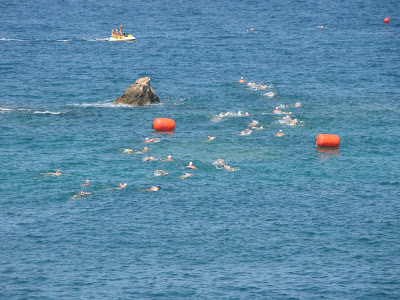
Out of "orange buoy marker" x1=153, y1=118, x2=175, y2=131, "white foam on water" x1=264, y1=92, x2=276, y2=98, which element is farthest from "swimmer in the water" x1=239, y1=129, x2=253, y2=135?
"white foam on water" x1=264, y1=92, x2=276, y2=98

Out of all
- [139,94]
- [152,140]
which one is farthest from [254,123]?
[139,94]

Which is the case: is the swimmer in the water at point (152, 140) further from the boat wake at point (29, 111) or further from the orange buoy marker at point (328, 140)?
the orange buoy marker at point (328, 140)

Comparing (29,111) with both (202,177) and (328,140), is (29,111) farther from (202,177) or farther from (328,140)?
(328,140)

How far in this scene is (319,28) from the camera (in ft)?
498

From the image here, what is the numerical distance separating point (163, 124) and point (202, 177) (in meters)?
14.9

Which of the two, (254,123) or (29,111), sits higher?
(254,123)

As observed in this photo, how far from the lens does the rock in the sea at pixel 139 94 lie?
280 ft

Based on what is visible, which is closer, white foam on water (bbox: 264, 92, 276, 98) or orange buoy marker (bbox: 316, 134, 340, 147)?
orange buoy marker (bbox: 316, 134, 340, 147)

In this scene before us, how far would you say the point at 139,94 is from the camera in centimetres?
8531

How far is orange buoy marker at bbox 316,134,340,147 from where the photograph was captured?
6800 centimetres

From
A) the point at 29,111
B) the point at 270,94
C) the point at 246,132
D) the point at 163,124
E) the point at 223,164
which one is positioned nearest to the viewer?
the point at 223,164

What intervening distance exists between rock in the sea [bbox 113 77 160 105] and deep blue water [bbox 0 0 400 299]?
8.20 feet

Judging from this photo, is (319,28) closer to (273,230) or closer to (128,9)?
(128,9)

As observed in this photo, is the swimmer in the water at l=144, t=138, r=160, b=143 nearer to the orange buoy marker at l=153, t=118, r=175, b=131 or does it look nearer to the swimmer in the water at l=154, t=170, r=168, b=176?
the orange buoy marker at l=153, t=118, r=175, b=131
